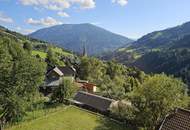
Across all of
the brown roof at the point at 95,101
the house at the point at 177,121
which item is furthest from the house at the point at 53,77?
the house at the point at 177,121

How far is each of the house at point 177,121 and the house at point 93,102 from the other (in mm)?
23603

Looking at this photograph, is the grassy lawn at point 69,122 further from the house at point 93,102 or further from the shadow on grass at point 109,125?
the house at point 93,102

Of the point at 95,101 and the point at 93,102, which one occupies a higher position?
the point at 95,101

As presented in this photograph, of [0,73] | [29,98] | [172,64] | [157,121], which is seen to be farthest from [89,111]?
[172,64]

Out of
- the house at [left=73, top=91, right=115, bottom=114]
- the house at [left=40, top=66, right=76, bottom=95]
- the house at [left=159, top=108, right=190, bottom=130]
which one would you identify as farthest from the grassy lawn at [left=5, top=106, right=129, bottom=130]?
the house at [left=40, top=66, right=76, bottom=95]

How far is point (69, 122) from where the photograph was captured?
1772 inches

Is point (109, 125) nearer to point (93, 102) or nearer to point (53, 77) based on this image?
point (93, 102)

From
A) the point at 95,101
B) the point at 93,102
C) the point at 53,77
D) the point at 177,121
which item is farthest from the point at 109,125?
the point at 53,77

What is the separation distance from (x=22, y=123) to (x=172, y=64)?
6577 inches

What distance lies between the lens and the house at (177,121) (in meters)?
29.7

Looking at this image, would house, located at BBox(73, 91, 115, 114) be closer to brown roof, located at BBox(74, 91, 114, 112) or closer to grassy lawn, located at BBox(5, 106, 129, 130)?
brown roof, located at BBox(74, 91, 114, 112)

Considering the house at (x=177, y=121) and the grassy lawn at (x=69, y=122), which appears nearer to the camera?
the house at (x=177, y=121)

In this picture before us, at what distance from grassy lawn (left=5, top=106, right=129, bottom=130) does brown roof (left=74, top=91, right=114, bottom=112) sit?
13.2 ft

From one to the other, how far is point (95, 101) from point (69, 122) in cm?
1341
